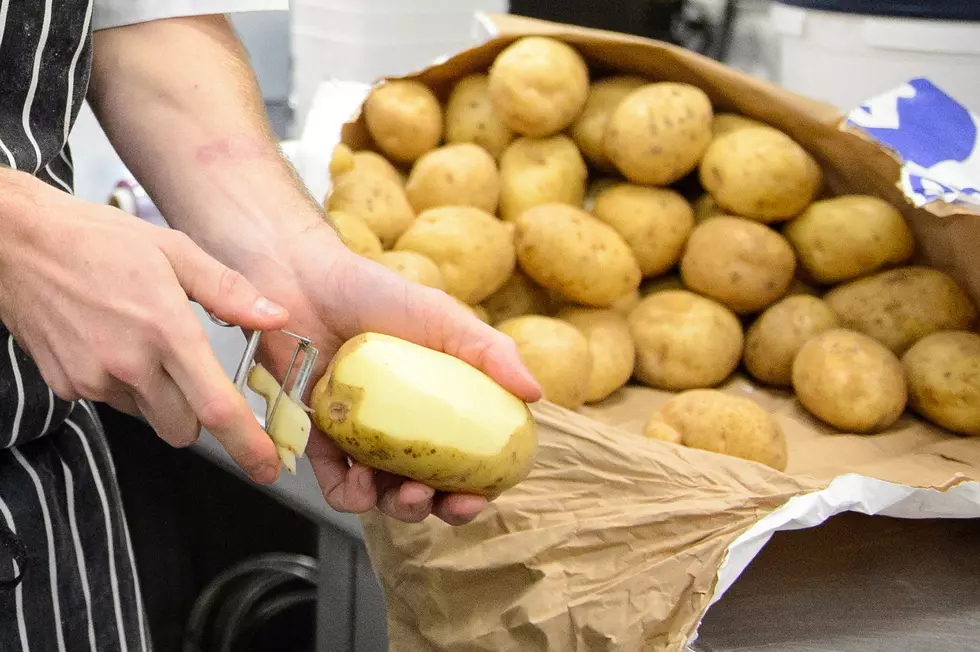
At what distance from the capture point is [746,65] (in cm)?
123

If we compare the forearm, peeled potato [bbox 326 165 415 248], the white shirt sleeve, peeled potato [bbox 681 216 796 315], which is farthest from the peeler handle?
peeled potato [bbox 681 216 796 315]

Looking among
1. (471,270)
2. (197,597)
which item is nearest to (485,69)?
(471,270)

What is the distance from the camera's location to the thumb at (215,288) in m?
0.31

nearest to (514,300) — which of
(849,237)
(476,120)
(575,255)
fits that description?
(575,255)

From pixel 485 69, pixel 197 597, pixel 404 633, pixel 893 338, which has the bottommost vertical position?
pixel 197 597

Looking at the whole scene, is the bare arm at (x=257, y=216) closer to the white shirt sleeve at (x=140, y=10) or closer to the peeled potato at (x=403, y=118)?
the white shirt sleeve at (x=140, y=10)

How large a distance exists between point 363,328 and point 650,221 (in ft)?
1.26

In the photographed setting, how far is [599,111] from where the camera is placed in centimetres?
81

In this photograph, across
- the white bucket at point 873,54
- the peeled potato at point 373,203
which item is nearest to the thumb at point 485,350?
the peeled potato at point 373,203

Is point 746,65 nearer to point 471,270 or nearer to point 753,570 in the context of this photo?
point 471,270

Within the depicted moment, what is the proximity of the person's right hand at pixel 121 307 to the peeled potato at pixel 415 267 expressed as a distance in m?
0.33

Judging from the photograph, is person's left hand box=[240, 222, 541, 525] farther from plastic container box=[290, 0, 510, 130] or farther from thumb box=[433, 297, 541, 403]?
plastic container box=[290, 0, 510, 130]

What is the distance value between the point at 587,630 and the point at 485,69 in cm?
59

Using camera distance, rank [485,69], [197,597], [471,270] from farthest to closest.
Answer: [197,597]
[485,69]
[471,270]
